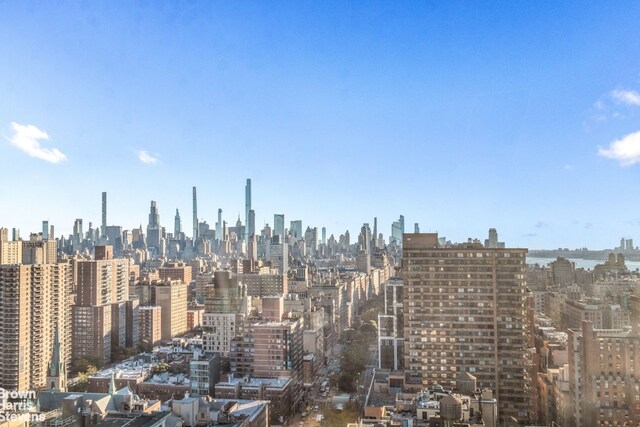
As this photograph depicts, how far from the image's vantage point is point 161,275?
22391 mm

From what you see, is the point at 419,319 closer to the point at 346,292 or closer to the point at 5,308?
the point at 5,308

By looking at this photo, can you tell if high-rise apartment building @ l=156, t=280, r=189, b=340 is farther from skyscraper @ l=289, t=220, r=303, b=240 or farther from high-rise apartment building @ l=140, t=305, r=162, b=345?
skyscraper @ l=289, t=220, r=303, b=240

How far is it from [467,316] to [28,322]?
8045 millimetres

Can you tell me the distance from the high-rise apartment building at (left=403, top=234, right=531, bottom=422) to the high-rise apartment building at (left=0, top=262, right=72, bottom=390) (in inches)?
271

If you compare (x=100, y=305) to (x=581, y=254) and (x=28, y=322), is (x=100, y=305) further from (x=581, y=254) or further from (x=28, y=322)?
(x=581, y=254)

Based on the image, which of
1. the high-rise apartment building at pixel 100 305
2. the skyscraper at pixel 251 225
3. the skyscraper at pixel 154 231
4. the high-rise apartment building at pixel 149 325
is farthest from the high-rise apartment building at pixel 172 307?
the skyscraper at pixel 154 231

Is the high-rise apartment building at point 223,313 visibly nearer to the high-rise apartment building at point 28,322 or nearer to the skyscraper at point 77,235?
the high-rise apartment building at point 28,322

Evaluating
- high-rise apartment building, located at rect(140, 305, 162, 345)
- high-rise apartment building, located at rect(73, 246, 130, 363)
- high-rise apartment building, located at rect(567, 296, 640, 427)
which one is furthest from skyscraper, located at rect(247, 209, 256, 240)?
high-rise apartment building, located at rect(567, 296, 640, 427)

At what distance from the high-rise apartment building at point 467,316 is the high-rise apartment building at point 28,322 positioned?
22.6 feet

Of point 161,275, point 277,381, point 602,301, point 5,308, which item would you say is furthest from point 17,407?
point 161,275

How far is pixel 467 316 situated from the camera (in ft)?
28.1

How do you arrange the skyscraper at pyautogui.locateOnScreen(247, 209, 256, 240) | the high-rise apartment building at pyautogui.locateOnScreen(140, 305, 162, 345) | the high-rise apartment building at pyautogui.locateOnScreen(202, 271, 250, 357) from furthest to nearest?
the skyscraper at pyautogui.locateOnScreen(247, 209, 256, 240) < the high-rise apartment building at pyautogui.locateOnScreen(140, 305, 162, 345) < the high-rise apartment building at pyautogui.locateOnScreen(202, 271, 250, 357)

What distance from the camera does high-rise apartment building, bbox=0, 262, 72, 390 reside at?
9961mm

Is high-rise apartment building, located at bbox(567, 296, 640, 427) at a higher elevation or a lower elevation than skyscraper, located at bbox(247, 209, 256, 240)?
lower
